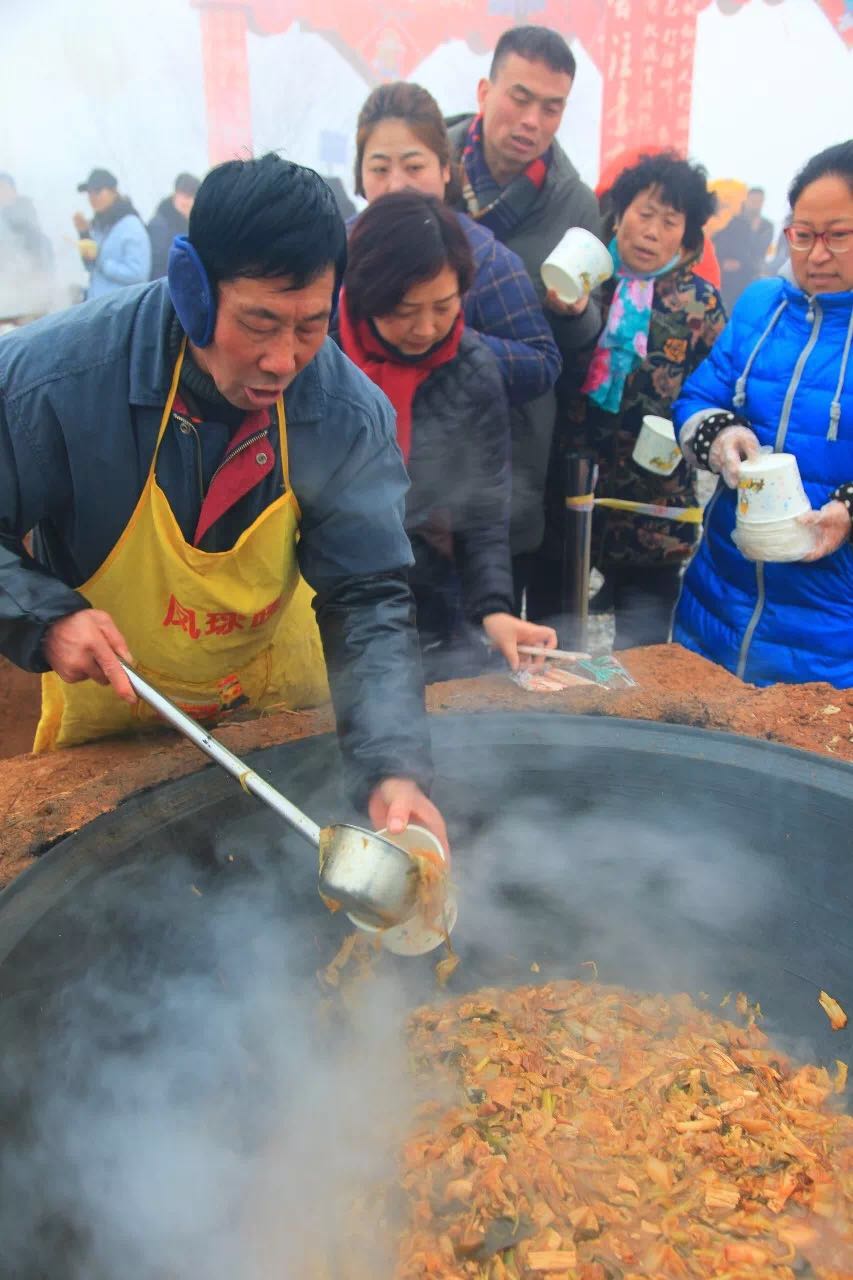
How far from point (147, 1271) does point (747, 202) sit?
835 cm

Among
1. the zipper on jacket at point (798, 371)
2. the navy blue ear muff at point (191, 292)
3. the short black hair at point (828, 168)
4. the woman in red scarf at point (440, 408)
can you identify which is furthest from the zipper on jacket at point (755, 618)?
the navy blue ear muff at point (191, 292)

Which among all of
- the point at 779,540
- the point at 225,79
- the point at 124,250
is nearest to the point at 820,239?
the point at 779,540

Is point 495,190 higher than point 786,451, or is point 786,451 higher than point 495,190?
point 495,190

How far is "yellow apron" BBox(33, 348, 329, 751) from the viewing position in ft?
6.26

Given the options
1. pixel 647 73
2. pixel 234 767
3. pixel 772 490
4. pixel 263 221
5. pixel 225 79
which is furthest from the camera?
pixel 647 73

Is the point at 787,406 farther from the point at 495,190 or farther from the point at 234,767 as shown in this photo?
the point at 234,767

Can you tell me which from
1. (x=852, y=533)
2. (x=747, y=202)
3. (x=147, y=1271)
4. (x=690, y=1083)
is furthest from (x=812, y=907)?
(x=747, y=202)

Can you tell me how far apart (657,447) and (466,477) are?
37.7 inches

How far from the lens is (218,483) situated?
185 cm

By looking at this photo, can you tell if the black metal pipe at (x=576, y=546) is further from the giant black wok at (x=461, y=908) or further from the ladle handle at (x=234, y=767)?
the ladle handle at (x=234, y=767)

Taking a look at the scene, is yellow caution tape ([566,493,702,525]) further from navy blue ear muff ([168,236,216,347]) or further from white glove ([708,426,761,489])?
navy blue ear muff ([168,236,216,347])

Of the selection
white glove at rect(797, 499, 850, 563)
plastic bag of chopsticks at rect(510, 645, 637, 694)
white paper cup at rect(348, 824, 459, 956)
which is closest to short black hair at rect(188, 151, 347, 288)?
white paper cup at rect(348, 824, 459, 956)

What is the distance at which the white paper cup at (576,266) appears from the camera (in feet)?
10.3

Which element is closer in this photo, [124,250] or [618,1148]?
[618,1148]
